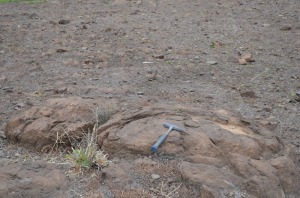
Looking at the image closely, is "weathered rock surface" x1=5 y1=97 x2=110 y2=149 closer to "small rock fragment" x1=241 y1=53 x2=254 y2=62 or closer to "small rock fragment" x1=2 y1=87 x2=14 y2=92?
"small rock fragment" x1=2 y1=87 x2=14 y2=92

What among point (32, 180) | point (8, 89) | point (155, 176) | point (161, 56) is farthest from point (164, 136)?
point (161, 56)

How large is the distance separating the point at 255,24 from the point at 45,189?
6362 mm

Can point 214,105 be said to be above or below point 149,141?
below

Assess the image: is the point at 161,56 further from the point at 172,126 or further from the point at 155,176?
the point at 155,176

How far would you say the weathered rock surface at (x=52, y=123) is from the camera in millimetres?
3795

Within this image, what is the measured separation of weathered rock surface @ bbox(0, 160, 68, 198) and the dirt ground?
71cm

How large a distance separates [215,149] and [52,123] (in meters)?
1.44

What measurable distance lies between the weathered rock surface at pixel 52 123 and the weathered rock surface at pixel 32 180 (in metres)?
0.45

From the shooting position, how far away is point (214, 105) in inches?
195

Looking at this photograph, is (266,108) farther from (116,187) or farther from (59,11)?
(59,11)

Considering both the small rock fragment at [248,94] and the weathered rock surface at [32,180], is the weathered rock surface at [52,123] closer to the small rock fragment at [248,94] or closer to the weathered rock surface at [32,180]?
the weathered rock surface at [32,180]

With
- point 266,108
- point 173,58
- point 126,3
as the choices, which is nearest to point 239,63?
point 173,58

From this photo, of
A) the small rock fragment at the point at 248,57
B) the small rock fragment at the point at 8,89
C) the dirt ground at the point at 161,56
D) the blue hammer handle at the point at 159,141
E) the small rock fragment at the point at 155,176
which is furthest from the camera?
the small rock fragment at the point at 248,57

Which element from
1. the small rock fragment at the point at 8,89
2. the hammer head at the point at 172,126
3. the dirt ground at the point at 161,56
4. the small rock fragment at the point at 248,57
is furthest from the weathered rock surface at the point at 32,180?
the small rock fragment at the point at 248,57
